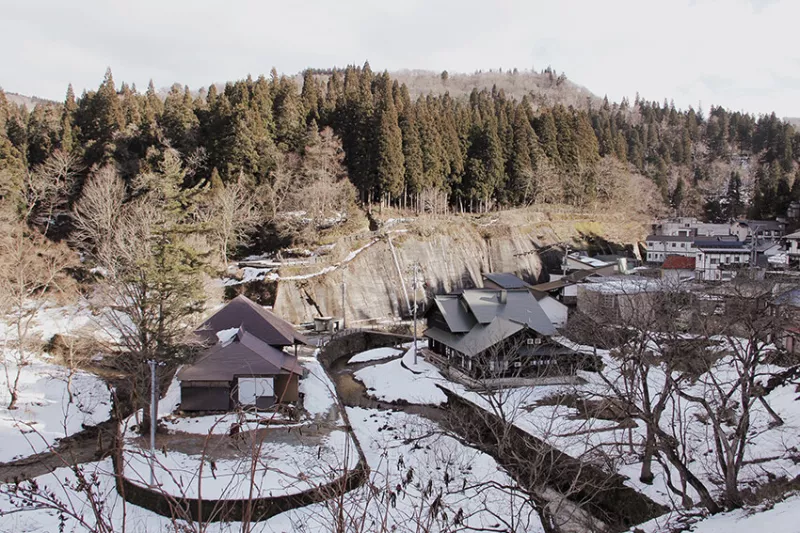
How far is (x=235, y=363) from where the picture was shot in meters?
14.5

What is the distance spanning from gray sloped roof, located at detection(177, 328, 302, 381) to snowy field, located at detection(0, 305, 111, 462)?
273cm

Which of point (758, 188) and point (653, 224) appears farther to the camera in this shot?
point (758, 188)

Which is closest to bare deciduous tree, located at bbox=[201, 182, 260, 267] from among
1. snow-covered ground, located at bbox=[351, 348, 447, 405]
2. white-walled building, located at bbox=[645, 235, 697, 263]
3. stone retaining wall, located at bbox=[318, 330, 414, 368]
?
stone retaining wall, located at bbox=[318, 330, 414, 368]

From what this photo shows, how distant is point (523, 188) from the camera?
39.9 metres

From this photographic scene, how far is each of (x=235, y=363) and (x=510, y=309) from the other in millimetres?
10659

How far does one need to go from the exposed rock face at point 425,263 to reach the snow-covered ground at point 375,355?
3.72 m

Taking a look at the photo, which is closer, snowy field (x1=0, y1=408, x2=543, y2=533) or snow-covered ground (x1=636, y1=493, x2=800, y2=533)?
snow-covered ground (x1=636, y1=493, x2=800, y2=533)

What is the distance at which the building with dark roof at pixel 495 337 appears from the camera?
1742 centimetres

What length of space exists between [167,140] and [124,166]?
9.32ft

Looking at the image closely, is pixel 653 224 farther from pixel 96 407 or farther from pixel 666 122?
pixel 96 407

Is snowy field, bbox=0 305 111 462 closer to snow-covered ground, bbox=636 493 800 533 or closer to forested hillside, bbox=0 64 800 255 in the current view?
forested hillside, bbox=0 64 800 255

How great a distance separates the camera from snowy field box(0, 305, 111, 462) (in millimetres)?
12391

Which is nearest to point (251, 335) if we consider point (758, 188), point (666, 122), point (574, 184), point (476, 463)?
point (476, 463)

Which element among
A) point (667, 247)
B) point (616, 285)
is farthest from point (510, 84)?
point (616, 285)
